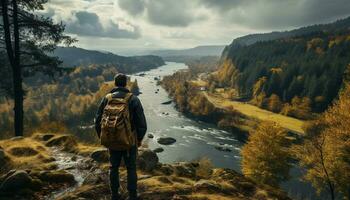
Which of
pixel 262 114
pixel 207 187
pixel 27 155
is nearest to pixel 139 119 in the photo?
pixel 207 187

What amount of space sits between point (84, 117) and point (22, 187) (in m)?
139

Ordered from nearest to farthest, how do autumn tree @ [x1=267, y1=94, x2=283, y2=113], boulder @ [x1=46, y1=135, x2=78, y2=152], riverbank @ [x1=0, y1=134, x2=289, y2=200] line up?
1. riverbank @ [x1=0, y1=134, x2=289, y2=200]
2. boulder @ [x1=46, y1=135, x2=78, y2=152]
3. autumn tree @ [x1=267, y1=94, x2=283, y2=113]

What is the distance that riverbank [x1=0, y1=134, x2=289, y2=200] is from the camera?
41.8 feet

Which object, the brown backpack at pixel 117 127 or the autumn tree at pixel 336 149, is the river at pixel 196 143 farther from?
the brown backpack at pixel 117 127

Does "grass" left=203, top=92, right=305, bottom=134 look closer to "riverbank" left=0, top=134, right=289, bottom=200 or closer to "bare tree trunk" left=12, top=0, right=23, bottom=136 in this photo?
"bare tree trunk" left=12, top=0, right=23, bottom=136

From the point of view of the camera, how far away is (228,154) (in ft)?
305

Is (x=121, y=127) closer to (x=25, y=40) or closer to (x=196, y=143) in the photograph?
(x=25, y=40)

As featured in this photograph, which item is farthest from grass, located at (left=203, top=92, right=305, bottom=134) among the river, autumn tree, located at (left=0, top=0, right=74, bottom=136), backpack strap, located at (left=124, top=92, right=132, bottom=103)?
backpack strap, located at (left=124, top=92, right=132, bottom=103)

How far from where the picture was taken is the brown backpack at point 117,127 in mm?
10539

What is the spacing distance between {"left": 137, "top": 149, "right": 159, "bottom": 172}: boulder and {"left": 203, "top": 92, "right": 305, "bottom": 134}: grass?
100123 mm

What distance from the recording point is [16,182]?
12484mm

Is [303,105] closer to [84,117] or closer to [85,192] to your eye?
[84,117]

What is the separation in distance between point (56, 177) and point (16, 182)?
2.02 m

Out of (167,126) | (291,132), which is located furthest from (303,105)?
(167,126)
